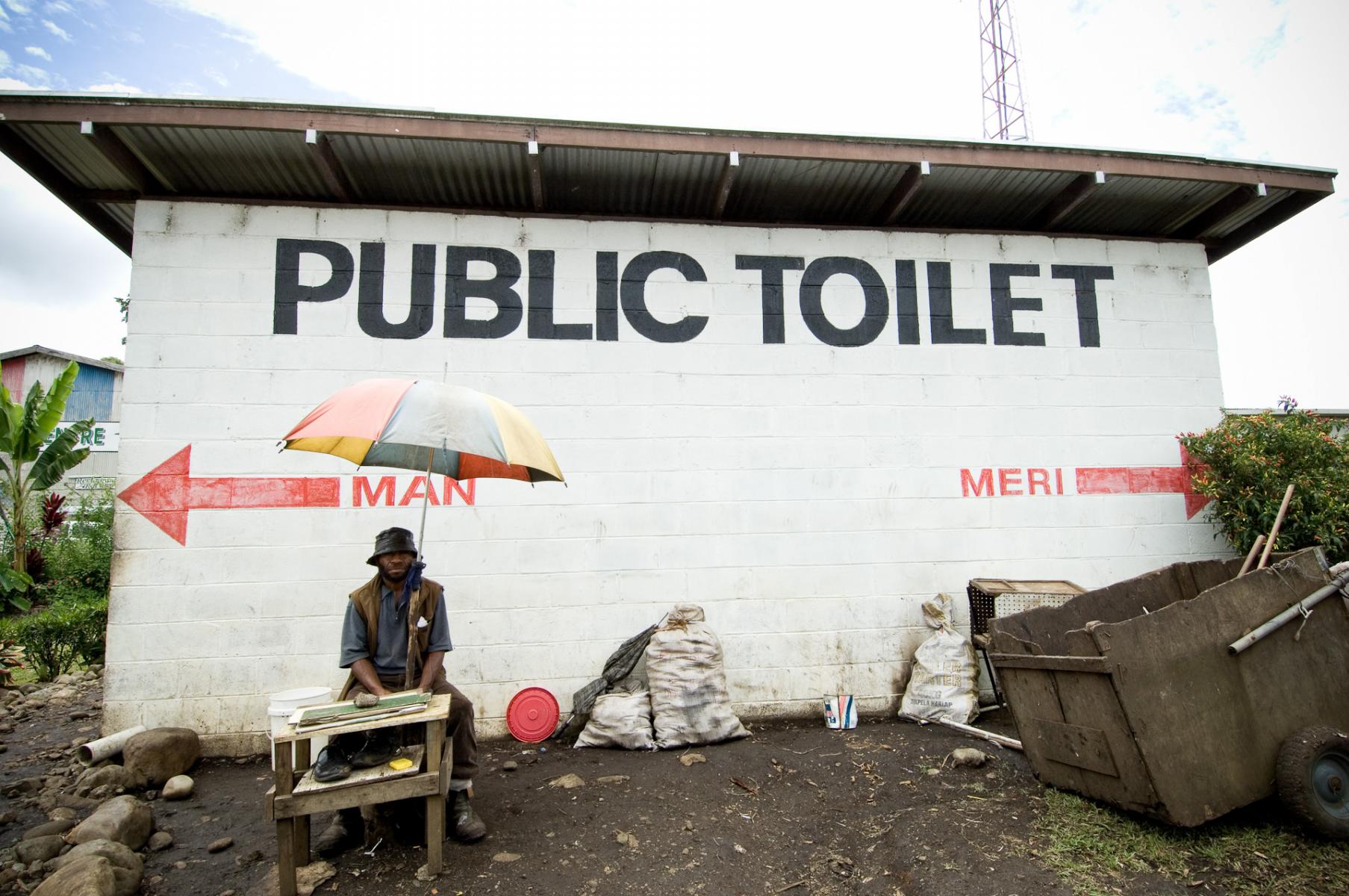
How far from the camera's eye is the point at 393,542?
3.96m

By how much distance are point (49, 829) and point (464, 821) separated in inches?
91.8

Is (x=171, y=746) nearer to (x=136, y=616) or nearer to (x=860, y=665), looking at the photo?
(x=136, y=616)

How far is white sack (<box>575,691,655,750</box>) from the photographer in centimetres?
534

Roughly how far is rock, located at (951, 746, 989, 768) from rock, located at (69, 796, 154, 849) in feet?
15.7

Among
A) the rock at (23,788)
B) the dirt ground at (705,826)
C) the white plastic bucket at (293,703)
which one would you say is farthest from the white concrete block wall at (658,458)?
the white plastic bucket at (293,703)

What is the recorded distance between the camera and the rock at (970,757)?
4.83 m

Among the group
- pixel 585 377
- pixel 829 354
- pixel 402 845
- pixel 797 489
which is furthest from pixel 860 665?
pixel 402 845

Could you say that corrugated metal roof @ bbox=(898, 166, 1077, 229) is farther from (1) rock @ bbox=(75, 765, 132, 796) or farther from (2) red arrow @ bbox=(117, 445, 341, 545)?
(1) rock @ bbox=(75, 765, 132, 796)

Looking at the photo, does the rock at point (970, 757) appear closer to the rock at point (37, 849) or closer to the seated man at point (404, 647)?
the seated man at point (404, 647)

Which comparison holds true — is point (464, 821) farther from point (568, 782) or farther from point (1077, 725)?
point (1077, 725)

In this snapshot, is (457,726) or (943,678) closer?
(457,726)

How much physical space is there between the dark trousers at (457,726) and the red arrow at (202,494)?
220 cm

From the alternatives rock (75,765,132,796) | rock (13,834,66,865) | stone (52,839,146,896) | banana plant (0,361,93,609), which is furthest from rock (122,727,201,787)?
banana plant (0,361,93,609)

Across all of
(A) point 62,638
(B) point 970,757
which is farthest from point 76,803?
(B) point 970,757
